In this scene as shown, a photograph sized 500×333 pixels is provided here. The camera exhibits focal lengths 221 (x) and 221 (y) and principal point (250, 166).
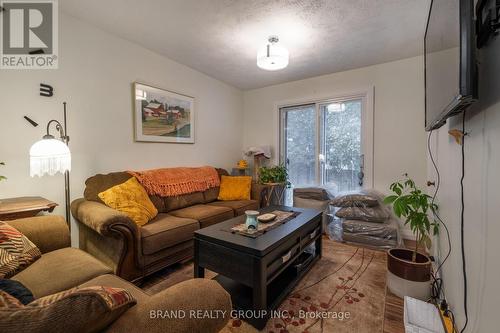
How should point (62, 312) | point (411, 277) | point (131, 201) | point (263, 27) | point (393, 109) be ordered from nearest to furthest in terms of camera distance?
point (62, 312)
point (411, 277)
point (131, 201)
point (263, 27)
point (393, 109)

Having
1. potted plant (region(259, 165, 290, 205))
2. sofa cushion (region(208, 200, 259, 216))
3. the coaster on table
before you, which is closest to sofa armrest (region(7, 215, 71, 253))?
the coaster on table

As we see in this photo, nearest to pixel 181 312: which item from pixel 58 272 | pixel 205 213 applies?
pixel 58 272

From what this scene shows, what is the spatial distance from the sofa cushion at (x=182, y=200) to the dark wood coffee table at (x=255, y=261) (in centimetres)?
111

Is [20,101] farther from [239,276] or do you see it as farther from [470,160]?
[470,160]

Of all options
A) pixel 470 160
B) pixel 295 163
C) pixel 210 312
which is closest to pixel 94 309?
pixel 210 312

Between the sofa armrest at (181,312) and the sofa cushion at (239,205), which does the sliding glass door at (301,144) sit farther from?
the sofa armrest at (181,312)

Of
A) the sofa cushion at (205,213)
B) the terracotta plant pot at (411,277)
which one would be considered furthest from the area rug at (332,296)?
the sofa cushion at (205,213)

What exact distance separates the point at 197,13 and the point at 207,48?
27.1 inches

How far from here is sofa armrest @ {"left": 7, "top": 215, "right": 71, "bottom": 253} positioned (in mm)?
1512

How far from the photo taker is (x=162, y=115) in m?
3.02

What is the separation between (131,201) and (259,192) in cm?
181

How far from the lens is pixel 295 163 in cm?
405

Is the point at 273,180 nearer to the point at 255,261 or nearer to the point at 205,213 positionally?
the point at 205,213

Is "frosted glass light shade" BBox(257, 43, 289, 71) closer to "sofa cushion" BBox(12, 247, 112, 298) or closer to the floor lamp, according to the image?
the floor lamp
